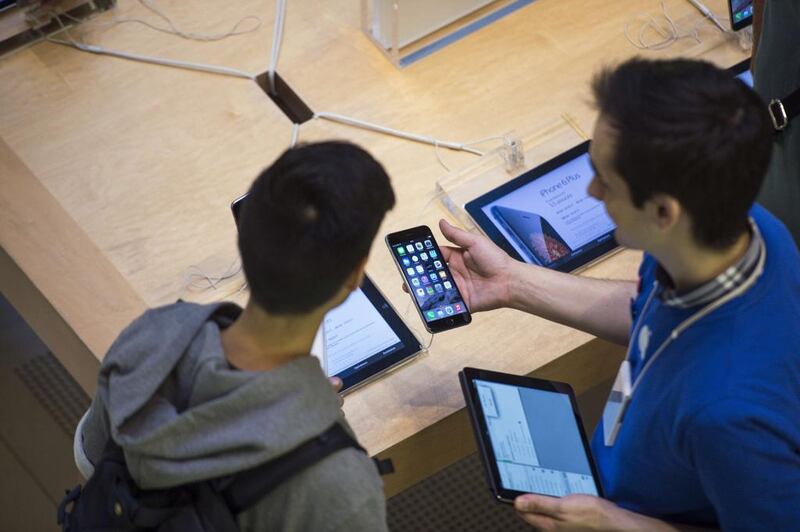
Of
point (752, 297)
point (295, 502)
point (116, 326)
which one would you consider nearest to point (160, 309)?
point (295, 502)

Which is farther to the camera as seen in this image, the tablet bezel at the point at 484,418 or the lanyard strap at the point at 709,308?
the tablet bezel at the point at 484,418

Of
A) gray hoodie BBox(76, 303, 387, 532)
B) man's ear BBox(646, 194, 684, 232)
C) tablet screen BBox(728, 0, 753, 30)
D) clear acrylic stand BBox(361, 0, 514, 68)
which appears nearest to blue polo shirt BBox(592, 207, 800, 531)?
man's ear BBox(646, 194, 684, 232)

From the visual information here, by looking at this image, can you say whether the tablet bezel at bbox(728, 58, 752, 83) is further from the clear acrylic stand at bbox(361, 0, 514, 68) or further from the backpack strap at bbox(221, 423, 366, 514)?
the backpack strap at bbox(221, 423, 366, 514)

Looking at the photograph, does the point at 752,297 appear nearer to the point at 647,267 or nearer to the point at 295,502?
the point at 647,267

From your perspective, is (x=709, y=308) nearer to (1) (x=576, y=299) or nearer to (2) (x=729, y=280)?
(2) (x=729, y=280)

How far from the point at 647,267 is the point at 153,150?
0.96m

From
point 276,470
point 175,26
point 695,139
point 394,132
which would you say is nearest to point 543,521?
point 276,470

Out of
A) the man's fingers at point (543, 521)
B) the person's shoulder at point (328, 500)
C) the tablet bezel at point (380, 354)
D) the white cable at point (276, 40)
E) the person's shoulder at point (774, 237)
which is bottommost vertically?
the man's fingers at point (543, 521)

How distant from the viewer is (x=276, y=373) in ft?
3.51

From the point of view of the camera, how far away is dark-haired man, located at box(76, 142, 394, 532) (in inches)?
41.4

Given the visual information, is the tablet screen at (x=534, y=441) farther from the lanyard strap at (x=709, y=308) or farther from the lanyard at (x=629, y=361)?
the lanyard strap at (x=709, y=308)

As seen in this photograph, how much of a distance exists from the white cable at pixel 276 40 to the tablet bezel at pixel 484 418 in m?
0.80

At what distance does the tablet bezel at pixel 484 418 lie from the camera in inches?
54.7

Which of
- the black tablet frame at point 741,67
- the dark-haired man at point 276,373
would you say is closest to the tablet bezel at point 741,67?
the black tablet frame at point 741,67
